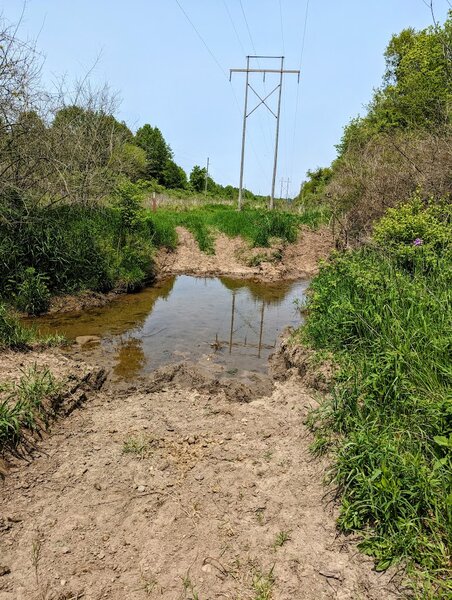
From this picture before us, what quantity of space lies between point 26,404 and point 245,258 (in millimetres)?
12420

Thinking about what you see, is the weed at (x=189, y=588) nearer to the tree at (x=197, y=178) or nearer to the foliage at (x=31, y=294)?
the foliage at (x=31, y=294)

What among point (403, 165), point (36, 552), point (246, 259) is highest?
point (403, 165)

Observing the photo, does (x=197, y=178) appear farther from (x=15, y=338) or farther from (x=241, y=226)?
(x=15, y=338)

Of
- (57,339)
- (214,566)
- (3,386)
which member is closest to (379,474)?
(214,566)

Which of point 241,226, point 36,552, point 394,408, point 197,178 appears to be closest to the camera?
point 36,552

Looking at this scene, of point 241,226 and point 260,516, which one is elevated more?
point 241,226

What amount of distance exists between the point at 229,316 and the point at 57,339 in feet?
12.8

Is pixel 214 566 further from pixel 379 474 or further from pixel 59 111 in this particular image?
pixel 59 111

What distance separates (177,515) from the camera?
113 inches

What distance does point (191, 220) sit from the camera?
17.4 metres

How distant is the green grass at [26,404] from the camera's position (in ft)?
11.7

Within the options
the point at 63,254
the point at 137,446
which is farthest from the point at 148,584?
the point at 63,254

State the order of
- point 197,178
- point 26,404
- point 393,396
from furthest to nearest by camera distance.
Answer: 1. point 197,178
2. point 26,404
3. point 393,396

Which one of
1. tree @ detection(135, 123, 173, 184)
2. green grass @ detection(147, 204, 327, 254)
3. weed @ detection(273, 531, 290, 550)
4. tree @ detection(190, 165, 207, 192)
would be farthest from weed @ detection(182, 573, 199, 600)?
tree @ detection(190, 165, 207, 192)
